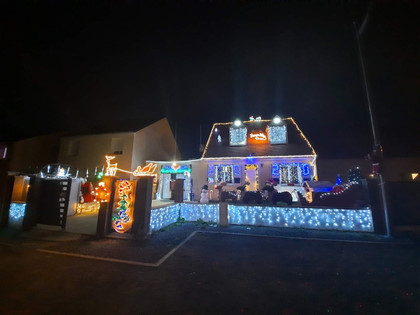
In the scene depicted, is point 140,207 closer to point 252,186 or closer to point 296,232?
point 296,232

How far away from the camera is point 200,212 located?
949cm

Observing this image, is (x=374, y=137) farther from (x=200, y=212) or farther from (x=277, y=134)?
(x=200, y=212)

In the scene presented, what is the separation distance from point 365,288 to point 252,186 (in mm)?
10000

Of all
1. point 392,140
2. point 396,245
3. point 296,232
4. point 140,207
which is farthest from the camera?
point 392,140

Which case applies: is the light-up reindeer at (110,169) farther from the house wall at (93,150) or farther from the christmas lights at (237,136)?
the christmas lights at (237,136)

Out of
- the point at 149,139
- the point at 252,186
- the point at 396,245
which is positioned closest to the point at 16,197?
the point at 149,139

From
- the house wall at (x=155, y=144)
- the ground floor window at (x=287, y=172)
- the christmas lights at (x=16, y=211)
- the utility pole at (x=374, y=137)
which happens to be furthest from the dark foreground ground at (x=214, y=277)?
the house wall at (x=155, y=144)

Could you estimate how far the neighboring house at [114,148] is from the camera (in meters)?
14.4

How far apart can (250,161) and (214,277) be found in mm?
10436

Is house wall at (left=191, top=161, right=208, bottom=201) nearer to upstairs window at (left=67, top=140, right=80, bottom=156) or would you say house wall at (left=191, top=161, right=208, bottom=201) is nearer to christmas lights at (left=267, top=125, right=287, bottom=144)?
christmas lights at (left=267, top=125, right=287, bottom=144)

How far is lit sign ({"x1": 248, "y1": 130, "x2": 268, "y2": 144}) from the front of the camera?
1452 centimetres

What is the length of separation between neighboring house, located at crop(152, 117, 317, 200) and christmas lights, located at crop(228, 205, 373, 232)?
486 centimetres

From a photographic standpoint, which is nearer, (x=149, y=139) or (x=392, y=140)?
(x=149, y=139)

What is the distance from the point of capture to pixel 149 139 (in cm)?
1606
